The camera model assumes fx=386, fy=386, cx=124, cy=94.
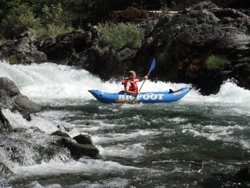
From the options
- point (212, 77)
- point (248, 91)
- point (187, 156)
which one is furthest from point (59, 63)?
point (187, 156)

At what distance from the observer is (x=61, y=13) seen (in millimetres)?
23469

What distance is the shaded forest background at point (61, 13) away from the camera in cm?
2055

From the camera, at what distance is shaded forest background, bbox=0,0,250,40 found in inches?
809

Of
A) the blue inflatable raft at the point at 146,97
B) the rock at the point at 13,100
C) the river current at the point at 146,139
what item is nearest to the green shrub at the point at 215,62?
the river current at the point at 146,139

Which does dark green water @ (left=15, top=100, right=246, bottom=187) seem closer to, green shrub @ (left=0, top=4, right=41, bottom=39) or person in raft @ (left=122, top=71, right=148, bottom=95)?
person in raft @ (left=122, top=71, right=148, bottom=95)

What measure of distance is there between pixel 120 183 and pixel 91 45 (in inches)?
520

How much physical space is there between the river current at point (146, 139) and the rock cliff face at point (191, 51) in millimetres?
491

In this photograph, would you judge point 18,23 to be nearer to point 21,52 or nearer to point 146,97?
point 21,52

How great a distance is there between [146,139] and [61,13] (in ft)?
62.1

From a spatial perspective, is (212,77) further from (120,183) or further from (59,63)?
(59,63)

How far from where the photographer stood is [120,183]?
401 centimetres

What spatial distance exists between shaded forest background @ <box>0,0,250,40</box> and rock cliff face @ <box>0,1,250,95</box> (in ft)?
16.5

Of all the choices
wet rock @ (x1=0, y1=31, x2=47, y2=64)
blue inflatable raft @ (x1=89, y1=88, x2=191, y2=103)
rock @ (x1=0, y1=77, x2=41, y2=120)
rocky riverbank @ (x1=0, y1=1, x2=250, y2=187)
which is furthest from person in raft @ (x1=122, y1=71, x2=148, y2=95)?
wet rock @ (x1=0, y1=31, x2=47, y2=64)

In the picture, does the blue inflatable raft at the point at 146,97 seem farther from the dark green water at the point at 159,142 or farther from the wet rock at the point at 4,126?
the wet rock at the point at 4,126
